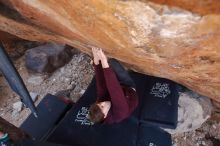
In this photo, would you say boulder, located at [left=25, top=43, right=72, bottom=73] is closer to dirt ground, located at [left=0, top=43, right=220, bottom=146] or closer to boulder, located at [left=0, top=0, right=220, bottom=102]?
dirt ground, located at [left=0, top=43, right=220, bottom=146]

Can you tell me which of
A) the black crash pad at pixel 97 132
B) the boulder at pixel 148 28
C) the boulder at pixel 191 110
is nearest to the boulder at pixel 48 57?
the black crash pad at pixel 97 132

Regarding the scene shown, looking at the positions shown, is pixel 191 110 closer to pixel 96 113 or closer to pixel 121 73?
pixel 121 73

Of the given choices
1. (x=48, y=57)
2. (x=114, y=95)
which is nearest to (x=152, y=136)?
(x=114, y=95)

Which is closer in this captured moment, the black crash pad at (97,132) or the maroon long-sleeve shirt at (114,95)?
the maroon long-sleeve shirt at (114,95)

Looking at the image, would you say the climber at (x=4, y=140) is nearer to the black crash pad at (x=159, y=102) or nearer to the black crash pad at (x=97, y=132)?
the black crash pad at (x=97, y=132)

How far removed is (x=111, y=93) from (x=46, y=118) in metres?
0.78

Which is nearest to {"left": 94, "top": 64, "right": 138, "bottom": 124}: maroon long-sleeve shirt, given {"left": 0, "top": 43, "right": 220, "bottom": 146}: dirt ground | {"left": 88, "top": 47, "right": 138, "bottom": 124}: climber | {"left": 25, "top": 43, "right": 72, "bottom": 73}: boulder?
{"left": 88, "top": 47, "right": 138, "bottom": 124}: climber

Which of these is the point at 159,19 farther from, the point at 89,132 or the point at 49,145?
the point at 89,132

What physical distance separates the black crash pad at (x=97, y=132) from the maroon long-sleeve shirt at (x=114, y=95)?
12 cm

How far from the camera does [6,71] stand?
224 cm

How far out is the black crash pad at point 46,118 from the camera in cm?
310

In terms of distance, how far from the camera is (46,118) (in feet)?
10.5

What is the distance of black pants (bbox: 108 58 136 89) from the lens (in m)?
2.85

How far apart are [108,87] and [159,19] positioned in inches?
47.1
